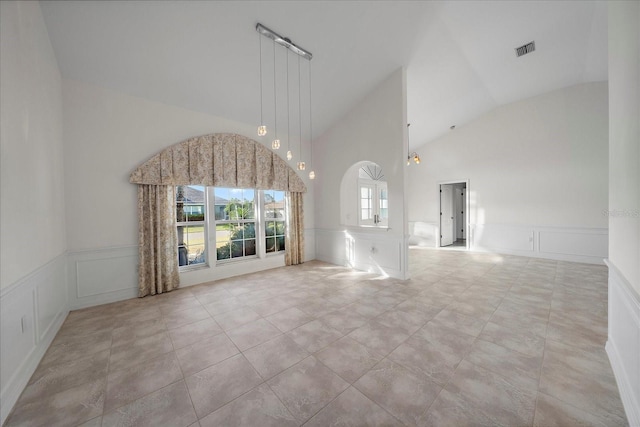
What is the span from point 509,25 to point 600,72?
10.3 ft

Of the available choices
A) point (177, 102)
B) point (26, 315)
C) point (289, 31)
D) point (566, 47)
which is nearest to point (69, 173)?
point (177, 102)

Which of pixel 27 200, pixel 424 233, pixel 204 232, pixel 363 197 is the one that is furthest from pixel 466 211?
pixel 27 200

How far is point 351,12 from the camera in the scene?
10.4 ft

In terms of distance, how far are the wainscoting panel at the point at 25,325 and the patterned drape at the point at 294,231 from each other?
3.73 meters

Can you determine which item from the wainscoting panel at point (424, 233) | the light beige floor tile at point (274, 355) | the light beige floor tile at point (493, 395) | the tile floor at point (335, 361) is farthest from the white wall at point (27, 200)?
the wainscoting panel at point (424, 233)

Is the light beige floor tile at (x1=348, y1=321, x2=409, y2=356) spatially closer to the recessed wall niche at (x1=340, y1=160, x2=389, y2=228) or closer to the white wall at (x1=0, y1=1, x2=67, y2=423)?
the white wall at (x1=0, y1=1, x2=67, y2=423)

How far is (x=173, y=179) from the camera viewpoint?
12.9 ft

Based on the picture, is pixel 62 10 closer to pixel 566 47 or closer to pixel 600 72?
pixel 566 47

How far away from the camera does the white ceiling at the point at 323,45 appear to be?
2.85m

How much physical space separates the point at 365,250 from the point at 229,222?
9.87 feet

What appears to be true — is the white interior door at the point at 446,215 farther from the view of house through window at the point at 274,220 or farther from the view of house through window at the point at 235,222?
the view of house through window at the point at 235,222

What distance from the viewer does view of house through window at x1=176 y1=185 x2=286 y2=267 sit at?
437cm

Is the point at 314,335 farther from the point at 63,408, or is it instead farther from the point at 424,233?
the point at 424,233

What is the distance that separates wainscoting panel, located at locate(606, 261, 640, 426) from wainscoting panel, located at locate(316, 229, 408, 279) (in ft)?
8.49
